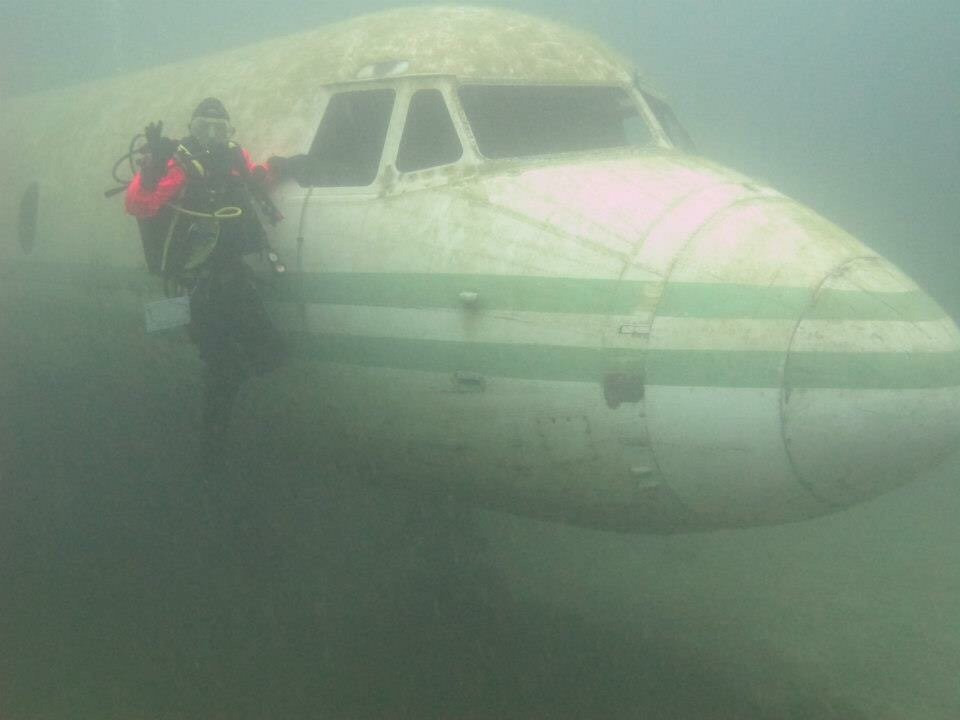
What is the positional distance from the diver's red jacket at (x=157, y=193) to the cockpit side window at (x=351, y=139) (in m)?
0.74

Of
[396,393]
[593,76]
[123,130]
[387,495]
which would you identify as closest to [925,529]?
[387,495]

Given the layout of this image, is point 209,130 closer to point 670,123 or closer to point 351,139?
point 351,139

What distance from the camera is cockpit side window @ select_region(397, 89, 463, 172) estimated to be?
189 inches

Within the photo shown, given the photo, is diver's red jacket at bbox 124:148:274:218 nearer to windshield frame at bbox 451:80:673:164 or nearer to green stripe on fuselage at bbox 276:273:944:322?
green stripe on fuselage at bbox 276:273:944:322

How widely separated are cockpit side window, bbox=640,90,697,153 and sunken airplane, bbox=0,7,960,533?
5cm

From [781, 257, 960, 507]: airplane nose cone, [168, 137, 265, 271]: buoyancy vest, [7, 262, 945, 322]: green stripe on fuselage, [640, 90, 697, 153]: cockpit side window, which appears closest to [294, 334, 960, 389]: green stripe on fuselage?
[781, 257, 960, 507]: airplane nose cone

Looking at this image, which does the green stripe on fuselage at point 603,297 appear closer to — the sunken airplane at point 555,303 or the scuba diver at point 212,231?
the sunken airplane at point 555,303

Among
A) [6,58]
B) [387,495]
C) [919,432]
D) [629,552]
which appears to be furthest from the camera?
[6,58]

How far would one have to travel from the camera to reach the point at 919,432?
10.9 ft

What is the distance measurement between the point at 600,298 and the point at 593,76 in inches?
89.9

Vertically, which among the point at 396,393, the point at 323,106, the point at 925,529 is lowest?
the point at 925,529

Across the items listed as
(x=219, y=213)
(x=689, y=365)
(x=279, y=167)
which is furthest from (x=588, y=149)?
(x=219, y=213)

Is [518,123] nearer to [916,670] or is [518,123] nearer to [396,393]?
[396,393]

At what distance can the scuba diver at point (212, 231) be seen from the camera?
4.65 metres
